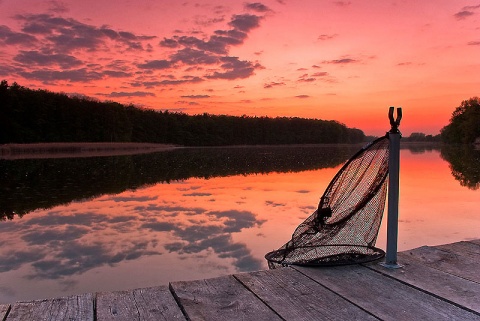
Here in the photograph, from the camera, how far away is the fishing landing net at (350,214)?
12.8ft

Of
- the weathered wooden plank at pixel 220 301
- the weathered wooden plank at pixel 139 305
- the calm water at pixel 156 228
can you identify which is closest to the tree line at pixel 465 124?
the calm water at pixel 156 228

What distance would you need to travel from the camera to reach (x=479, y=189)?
1398cm

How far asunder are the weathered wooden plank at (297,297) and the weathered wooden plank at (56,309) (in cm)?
117

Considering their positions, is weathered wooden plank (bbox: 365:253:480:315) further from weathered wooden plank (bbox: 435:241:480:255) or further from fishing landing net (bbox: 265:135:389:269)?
weathered wooden plank (bbox: 435:241:480:255)

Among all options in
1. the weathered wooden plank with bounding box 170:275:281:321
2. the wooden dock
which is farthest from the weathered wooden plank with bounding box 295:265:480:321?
the weathered wooden plank with bounding box 170:275:281:321

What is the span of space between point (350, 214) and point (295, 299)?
1.36 meters

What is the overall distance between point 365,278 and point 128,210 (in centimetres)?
796

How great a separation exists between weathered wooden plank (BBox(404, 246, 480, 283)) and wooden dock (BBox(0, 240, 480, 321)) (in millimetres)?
27

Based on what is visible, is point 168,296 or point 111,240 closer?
point 168,296

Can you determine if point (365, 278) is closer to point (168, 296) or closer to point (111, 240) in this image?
point (168, 296)

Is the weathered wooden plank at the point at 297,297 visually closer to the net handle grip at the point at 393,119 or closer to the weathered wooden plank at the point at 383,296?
the weathered wooden plank at the point at 383,296

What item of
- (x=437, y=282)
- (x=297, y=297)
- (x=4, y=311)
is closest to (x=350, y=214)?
(x=437, y=282)

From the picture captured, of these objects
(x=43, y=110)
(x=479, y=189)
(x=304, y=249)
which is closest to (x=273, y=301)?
(x=304, y=249)

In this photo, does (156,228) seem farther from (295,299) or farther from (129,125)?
(129,125)
